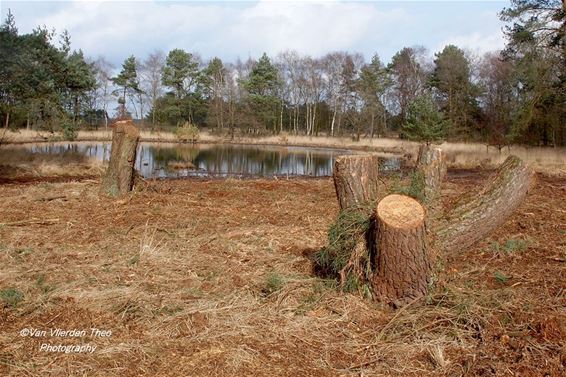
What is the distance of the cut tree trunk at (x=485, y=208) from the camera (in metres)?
4.71

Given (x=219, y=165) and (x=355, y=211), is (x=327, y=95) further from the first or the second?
(x=355, y=211)

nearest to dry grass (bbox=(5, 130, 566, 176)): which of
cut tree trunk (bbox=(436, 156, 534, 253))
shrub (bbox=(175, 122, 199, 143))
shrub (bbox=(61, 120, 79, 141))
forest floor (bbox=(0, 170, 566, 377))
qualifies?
shrub (bbox=(175, 122, 199, 143))

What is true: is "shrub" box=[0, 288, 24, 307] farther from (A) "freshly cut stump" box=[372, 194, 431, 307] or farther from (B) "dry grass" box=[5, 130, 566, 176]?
(B) "dry grass" box=[5, 130, 566, 176]

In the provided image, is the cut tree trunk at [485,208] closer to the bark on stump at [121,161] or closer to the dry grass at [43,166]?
the bark on stump at [121,161]

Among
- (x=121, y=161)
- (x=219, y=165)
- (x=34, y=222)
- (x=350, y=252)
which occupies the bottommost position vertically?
(x=219, y=165)

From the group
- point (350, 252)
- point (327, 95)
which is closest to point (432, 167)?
point (350, 252)

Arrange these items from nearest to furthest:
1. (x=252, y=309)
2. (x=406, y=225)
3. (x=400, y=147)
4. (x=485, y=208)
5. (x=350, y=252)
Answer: (x=406, y=225) → (x=252, y=309) → (x=350, y=252) → (x=485, y=208) → (x=400, y=147)

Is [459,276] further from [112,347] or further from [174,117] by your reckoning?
[174,117]

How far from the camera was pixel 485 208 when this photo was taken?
4.92 metres

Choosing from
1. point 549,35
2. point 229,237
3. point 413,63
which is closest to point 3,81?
point 229,237

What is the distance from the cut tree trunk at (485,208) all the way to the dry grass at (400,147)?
0.80 m

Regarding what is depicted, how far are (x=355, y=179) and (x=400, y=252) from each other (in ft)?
4.12

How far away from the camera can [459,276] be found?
15.2 feet

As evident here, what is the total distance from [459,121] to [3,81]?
101 ft
